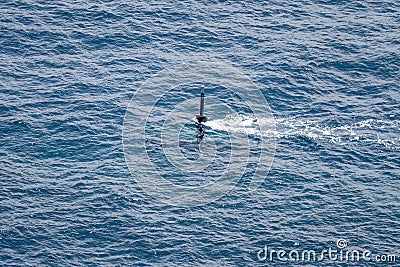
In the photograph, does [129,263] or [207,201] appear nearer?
[129,263]

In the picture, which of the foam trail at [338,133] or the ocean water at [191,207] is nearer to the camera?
the ocean water at [191,207]

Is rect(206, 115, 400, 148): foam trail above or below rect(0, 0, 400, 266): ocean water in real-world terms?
above

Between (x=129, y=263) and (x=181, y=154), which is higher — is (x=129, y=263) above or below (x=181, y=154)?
below

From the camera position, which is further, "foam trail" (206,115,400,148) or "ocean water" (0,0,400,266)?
"foam trail" (206,115,400,148)

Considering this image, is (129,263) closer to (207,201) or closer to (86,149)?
(207,201)

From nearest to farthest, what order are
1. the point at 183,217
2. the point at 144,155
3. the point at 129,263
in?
the point at 129,263
the point at 183,217
the point at 144,155

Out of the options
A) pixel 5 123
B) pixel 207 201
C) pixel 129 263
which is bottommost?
pixel 129 263

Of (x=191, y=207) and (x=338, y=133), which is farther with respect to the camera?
(x=338, y=133)

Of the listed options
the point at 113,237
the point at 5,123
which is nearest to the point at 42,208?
the point at 113,237

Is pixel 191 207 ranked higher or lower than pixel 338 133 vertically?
lower

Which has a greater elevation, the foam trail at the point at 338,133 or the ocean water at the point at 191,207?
the foam trail at the point at 338,133

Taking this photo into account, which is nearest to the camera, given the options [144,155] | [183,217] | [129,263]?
[129,263]
